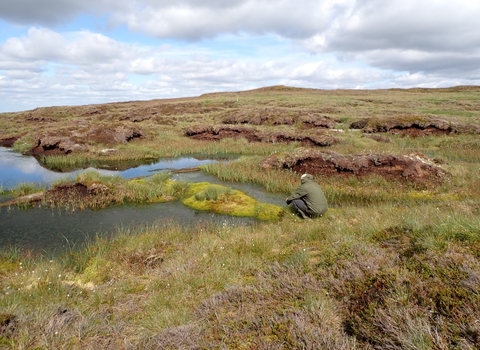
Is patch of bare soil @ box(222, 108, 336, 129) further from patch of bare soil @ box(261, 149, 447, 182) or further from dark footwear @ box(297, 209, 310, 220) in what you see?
dark footwear @ box(297, 209, 310, 220)

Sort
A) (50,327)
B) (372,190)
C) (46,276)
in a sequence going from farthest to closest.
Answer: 1. (372,190)
2. (46,276)
3. (50,327)

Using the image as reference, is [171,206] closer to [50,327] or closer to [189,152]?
[50,327]

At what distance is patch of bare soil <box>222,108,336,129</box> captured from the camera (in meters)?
42.3

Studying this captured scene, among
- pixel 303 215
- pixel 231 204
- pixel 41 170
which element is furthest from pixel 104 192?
pixel 41 170

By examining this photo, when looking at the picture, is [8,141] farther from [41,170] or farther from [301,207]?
[301,207]

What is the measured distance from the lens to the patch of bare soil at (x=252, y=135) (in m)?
31.5

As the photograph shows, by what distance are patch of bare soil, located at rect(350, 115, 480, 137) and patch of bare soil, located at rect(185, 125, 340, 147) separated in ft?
28.7

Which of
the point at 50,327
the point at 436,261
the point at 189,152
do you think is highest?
the point at 436,261

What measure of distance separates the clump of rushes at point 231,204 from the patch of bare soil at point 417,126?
25994 millimetres

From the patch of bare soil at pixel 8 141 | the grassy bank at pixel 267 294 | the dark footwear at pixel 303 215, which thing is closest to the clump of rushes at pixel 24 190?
the grassy bank at pixel 267 294

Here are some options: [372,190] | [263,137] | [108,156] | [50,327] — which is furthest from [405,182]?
[108,156]

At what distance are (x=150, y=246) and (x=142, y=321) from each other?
4304 mm

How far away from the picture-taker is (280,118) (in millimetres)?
44781

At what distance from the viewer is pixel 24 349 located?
4535 millimetres
